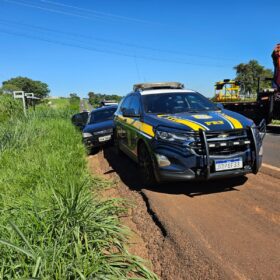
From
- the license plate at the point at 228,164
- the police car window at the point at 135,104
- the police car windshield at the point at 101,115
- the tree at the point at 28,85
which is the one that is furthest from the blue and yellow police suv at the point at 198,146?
the tree at the point at 28,85

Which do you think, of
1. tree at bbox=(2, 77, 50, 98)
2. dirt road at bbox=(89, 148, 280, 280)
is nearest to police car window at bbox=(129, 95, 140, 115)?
dirt road at bbox=(89, 148, 280, 280)

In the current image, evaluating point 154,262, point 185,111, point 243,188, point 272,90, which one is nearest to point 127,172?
point 185,111

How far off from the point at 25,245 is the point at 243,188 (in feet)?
12.2

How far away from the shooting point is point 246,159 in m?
5.08

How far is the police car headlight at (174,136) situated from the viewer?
489cm

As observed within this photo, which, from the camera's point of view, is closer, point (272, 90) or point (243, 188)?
point (243, 188)

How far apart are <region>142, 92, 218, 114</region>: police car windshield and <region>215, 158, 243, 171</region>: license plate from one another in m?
1.50

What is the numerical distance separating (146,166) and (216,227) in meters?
2.02

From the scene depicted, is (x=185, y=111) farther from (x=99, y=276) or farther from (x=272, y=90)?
(x=272, y=90)

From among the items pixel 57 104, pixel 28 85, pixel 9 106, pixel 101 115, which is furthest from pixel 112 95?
pixel 101 115

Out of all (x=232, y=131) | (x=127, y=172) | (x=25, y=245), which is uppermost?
(x=232, y=131)

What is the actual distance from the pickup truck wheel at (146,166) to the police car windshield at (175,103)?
78cm

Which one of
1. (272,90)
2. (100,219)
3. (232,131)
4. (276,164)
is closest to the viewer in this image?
(100,219)

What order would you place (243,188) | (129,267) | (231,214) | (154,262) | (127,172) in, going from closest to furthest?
(129,267) → (154,262) → (231,214) → (243,188) → (127,172)
